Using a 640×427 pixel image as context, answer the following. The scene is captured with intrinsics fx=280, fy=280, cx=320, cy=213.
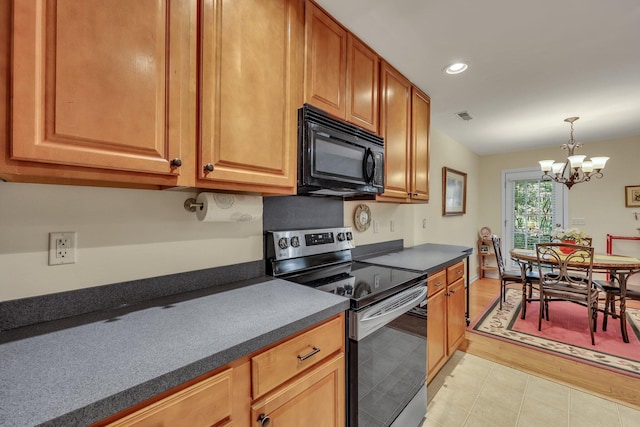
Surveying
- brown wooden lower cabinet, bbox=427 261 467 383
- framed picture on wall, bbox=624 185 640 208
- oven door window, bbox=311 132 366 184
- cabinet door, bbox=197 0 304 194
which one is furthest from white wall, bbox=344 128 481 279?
framed picture on wall, bbox=624 185 640 208

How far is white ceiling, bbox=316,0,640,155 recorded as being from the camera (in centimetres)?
147

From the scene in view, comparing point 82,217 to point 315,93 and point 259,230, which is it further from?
point 315,93

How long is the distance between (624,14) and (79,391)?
8.87ft

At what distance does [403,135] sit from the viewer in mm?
2193

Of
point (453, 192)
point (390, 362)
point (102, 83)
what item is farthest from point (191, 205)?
point (453, 192)

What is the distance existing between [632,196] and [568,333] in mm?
2715

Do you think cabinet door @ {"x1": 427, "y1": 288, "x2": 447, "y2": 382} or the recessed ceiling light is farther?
the recessed ceiling light

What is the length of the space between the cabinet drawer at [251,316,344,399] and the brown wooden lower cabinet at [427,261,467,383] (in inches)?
37.5

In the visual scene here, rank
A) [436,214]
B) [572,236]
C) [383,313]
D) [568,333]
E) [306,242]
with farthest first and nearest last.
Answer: [436,214]
[572,236]
[568,333]
[306,242]
[383,313]

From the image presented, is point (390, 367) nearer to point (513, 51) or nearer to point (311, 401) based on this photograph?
point (311, 401)

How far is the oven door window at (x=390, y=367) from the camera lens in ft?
3.93

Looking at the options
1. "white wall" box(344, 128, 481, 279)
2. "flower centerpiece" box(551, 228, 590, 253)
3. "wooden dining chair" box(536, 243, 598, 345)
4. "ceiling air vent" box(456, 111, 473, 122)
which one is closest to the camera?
"white wall" box(344, 128, 481, 279)

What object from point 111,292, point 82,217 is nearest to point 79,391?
point 111,292

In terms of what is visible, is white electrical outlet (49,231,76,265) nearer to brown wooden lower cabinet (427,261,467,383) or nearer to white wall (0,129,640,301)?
white wall (0,129,640,301)
